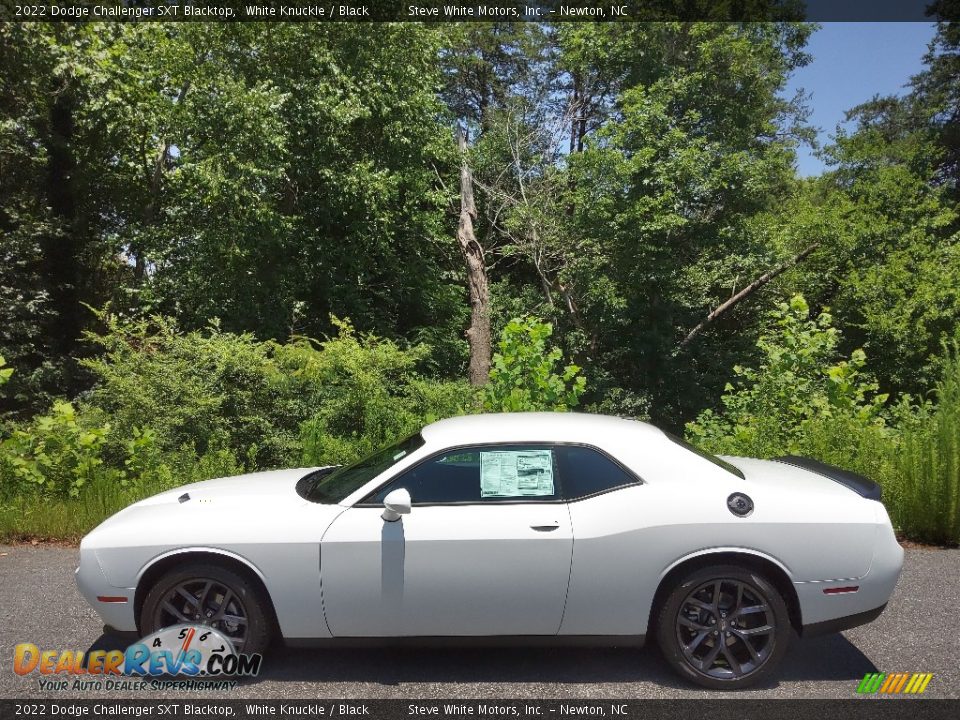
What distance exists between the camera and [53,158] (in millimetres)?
20172

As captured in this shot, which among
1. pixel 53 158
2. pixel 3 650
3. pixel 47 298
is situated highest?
pixel 53 158

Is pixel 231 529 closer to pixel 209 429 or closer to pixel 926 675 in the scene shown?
pixel 926 675

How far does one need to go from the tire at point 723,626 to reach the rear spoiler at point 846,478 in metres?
0.80

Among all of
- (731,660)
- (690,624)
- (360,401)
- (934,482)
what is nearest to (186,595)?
(690,624)

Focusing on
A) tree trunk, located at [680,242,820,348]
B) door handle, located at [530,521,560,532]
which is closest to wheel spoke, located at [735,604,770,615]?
door handle, located at [530,521,560,532]

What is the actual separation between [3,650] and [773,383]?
27.8ft

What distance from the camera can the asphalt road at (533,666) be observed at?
4.09m

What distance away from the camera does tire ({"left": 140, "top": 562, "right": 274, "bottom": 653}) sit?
4176 millimetres

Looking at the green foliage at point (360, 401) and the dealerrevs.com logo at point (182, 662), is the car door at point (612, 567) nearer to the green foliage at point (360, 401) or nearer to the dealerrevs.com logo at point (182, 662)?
the dealerrevs.com logo at point (182, 662)

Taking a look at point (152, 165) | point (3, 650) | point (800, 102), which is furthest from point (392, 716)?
point (800, 102)

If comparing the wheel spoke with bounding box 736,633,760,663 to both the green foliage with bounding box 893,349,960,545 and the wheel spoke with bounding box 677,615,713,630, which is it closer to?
the wheel spoke with bounding box 677,615,713,630

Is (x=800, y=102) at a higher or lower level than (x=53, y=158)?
higher

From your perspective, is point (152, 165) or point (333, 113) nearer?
point (333, 113)

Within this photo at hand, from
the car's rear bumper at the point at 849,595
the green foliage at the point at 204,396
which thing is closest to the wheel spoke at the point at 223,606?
the car's rear bumper at the point at 849,595
